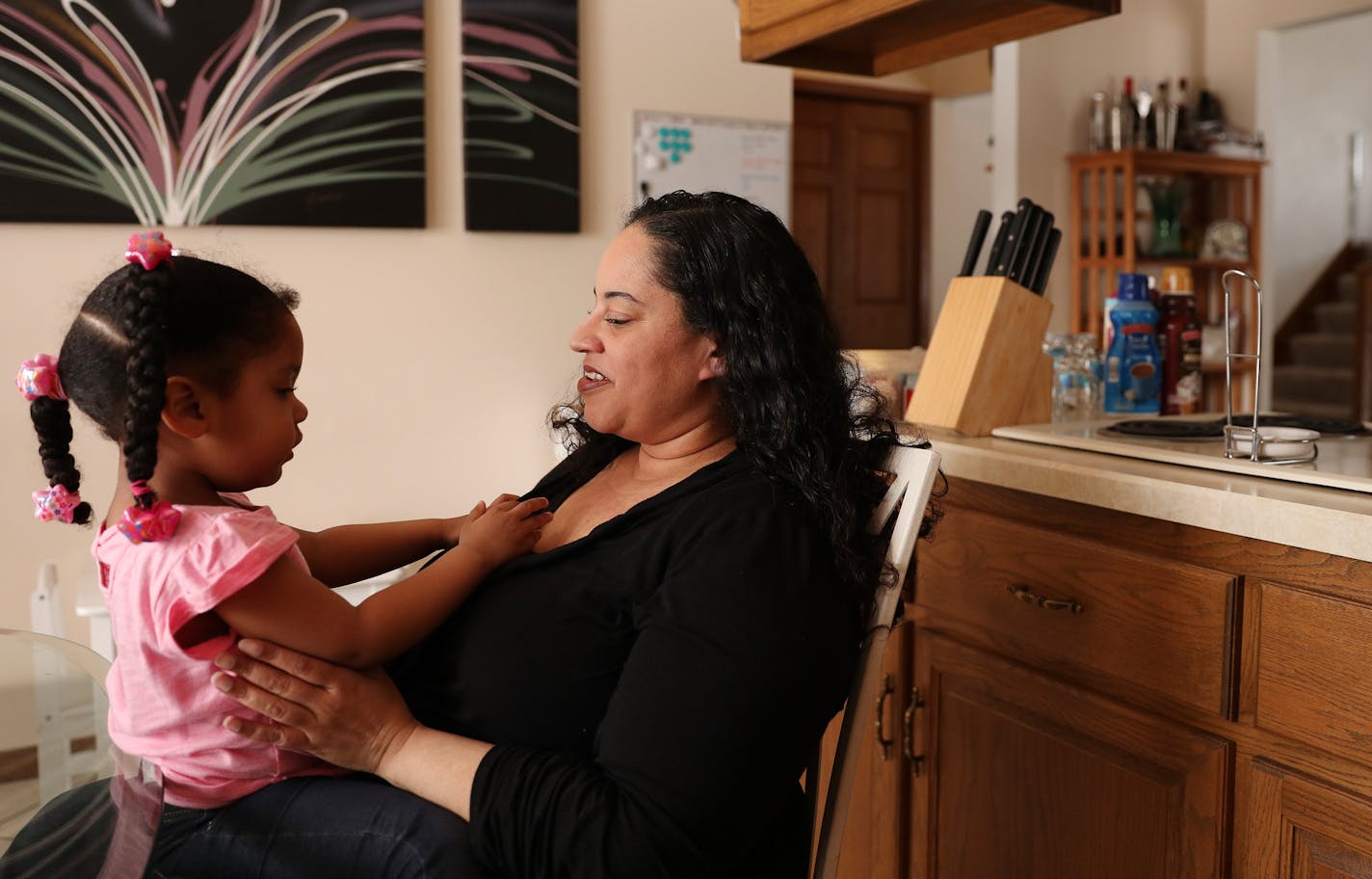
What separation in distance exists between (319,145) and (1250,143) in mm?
4432

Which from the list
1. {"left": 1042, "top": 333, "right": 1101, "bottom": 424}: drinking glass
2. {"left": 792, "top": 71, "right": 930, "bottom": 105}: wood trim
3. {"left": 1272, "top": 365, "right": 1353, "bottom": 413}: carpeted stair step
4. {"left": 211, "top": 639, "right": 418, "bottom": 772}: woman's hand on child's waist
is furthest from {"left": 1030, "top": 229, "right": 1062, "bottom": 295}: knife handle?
{"left": 1272, "top": 365, "right": 1353, "bottom": 413}: carpeted stair step

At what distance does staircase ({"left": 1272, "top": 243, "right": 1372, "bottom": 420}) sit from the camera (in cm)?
653

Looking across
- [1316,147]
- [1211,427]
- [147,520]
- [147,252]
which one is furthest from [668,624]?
[1316,147]

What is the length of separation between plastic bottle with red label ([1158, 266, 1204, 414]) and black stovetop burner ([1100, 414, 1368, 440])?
0.24 m

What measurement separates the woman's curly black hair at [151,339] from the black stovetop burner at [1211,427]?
1221 mm

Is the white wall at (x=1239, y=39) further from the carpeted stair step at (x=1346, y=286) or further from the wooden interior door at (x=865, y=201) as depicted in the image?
the carpeted stair step at (x=1346, y=286)

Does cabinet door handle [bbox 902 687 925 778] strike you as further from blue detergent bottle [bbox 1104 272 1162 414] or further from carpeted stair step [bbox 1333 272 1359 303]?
carpeted stair step [bbox 1333 272 1359 303]

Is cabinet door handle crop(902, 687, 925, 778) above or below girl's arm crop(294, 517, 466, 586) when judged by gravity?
below

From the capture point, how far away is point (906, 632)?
1.80m

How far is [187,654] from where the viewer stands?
102cm

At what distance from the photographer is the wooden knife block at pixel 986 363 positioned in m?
1.83

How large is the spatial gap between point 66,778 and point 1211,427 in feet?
5.08

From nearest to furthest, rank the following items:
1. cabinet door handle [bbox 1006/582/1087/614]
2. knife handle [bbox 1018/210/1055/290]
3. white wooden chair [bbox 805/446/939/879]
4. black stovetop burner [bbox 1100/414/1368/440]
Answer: white wooden chair [bbox 805/446/939/879]
cabinet door handle [bbox 1006/582/1087/614]
black stovetop burner [bbox 1100/414/1368/440]
knife handle [bbox 1018/210/1055/290]

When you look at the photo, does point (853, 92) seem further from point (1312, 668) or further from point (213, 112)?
point (1312, 668)
